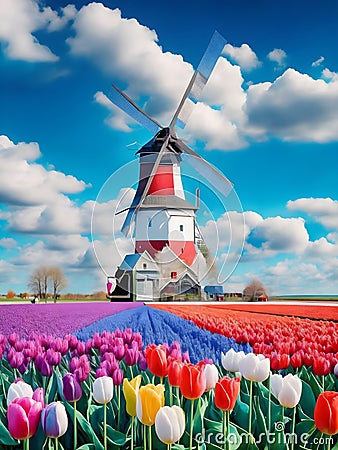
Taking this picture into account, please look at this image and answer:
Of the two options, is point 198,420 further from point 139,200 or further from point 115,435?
point 139,200

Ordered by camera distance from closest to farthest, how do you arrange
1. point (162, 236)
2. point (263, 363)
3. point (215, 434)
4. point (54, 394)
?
point (215, 434)
point (263, 363)
point (54, 394)
point (162, 236)

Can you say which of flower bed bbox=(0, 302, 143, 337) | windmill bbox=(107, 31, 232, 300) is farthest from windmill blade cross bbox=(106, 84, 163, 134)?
flower bed bbox=(0, 302, 143, 337)

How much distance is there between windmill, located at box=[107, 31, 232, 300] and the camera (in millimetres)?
26578

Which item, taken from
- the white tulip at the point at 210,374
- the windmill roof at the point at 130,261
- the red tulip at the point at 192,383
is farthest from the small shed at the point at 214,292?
the red tulip at the point at 192,383

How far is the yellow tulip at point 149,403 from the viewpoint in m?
1.83

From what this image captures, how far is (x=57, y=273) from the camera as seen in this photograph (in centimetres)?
3112

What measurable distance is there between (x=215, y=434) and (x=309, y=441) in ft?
1.54

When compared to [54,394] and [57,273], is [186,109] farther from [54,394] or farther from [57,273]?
[54,394]

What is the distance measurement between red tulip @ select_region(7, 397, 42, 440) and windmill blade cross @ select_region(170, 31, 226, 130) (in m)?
26.9

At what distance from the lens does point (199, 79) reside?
28500 mm

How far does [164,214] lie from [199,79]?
23.0 feet

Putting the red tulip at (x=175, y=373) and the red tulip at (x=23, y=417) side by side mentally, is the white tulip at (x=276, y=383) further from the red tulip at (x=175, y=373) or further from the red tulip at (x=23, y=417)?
the red tulip at (x=23, y=417)

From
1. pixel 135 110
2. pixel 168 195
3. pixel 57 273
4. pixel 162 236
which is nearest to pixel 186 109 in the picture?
pixel 135 110

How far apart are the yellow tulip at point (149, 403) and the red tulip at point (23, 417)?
0.33 meters
